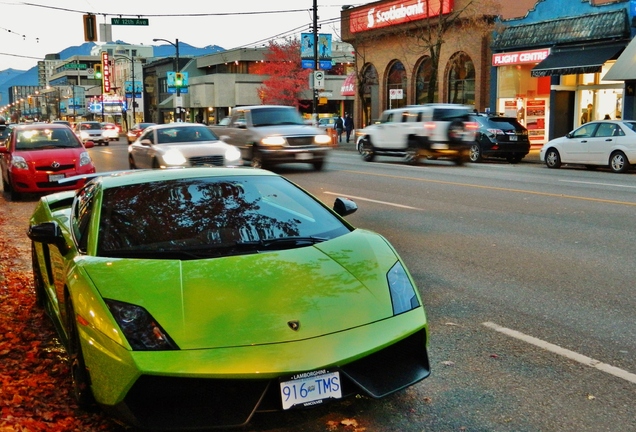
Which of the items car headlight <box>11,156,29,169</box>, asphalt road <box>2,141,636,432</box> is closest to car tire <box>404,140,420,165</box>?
asphalt road <box>2,141,636,432</box>

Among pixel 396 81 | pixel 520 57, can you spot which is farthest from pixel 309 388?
pixel 396 81

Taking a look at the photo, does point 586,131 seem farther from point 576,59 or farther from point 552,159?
point 576,59

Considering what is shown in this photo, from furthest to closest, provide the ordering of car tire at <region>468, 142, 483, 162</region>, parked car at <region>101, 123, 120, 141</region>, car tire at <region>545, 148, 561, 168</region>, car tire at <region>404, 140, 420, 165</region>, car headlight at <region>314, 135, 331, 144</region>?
1. parked car at <region>101, 123, 120, 141</region>
2. car tire at <region>468, 142, 483, 162</region>
3. car tire at <region>404, 140, 420, 165</region>
4. car tire at <region>545, 148, 561, 168</region>
5. car headlight at <region>314, 135, 331, 144</region>

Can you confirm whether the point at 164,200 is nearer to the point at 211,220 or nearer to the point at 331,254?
the point at 211,220

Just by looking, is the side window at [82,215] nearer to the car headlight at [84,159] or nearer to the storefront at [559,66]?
the car headlight at [84,159]

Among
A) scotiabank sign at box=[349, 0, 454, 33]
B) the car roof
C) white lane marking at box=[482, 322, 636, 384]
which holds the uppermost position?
scotiabank sign at box=[349, 0, 454, 33]

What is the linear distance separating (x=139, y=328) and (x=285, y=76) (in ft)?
240

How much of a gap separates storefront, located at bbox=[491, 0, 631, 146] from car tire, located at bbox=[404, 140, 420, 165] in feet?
30.5

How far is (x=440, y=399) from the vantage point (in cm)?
443

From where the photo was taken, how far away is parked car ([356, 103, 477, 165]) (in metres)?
23.7

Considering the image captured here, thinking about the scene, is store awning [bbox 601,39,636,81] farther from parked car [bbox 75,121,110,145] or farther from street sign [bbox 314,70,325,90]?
parked car [bbox 75,121,110,145]

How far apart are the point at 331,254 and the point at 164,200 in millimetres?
1343

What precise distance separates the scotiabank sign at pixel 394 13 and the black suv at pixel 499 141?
10981 millimetres

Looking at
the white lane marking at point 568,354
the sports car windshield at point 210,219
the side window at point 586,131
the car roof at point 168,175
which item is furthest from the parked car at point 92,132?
the white lane marking at point 568,354
